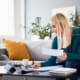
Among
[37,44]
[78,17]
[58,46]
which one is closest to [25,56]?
[37,44]

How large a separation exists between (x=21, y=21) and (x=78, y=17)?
4.43 feet

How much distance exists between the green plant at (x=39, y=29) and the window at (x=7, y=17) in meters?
0.56

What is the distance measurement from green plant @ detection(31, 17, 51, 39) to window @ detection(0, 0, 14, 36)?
56 centimetres

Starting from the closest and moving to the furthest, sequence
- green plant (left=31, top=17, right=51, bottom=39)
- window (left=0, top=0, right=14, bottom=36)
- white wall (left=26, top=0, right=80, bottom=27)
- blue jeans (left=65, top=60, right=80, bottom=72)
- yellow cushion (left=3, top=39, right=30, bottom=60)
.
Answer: blue jeans (left=65, top=60, right=80, bottom=72), yellow cushion (left=3, top=39, right=30, bottom=60), green plant (left=31, top=17, right=51, bottom=39), white wall (left=26, top=0, right=80, bottom=27), window (left=0, top=0, right=14, bottom=36)

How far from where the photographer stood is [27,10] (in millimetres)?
5184

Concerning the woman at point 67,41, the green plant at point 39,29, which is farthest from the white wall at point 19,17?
→ the woman at point 67,41

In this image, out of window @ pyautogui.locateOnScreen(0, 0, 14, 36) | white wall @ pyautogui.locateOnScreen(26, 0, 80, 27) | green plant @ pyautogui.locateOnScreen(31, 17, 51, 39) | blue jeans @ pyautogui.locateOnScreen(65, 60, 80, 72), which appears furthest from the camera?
window @ pyautogui.locateOnScreen(0, 0, 14, 36)

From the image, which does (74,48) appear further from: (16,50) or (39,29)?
(39,29)

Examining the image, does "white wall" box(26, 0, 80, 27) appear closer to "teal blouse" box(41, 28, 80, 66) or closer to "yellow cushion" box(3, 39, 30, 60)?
"yellow cushion" box(3, 39, 30, 60)

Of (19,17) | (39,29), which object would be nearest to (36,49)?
(39,29)

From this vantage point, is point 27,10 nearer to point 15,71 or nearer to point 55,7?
point 55,7

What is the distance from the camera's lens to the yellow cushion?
400 cm

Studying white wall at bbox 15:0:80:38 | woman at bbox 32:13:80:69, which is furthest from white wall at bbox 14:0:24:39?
woman at bbox 32:13:80:69

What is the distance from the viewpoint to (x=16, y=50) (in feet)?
13.3
